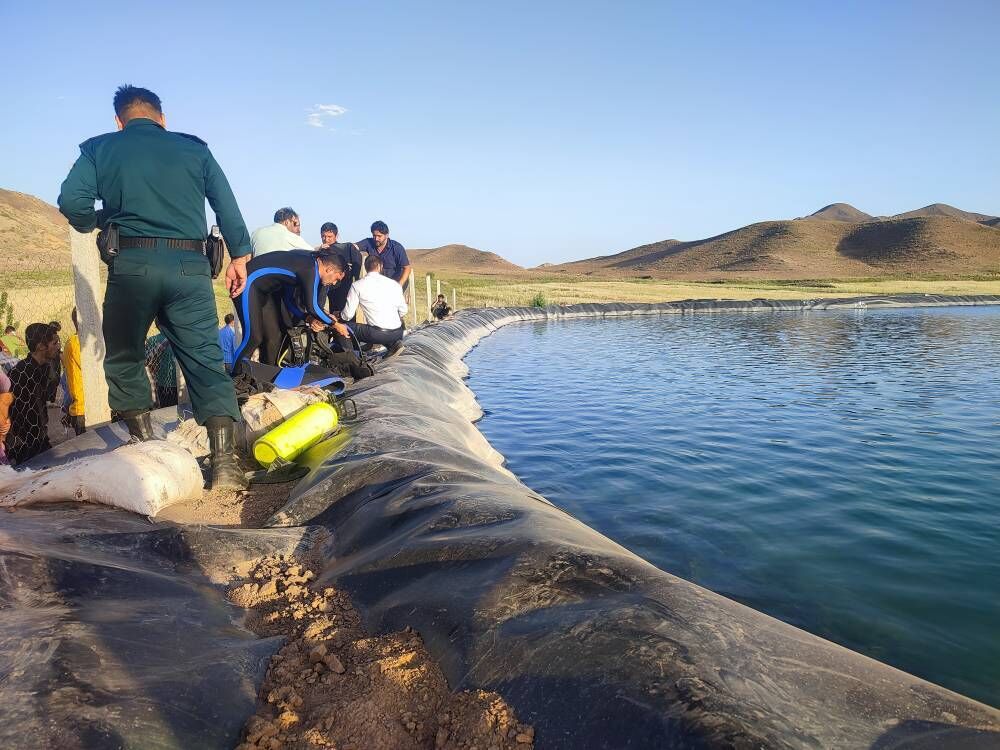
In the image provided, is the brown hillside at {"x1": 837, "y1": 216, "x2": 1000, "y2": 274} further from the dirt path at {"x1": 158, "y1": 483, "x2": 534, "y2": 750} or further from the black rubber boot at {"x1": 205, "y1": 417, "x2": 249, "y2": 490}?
the dirt path at {"x1": 158, "y1": 483, "x2": 534, "y2": 750}

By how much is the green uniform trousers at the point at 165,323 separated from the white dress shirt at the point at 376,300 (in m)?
4.49

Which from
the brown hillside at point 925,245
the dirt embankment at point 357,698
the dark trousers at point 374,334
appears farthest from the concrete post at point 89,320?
the brown hillside at point 925,245

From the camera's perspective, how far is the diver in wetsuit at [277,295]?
237 inches

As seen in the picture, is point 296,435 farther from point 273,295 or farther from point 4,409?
point 273,295

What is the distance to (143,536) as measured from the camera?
2789 mm

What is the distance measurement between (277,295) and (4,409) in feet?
8.00

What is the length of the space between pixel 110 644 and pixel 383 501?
4.98 feet

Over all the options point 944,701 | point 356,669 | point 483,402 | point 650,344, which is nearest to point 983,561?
point 944,701

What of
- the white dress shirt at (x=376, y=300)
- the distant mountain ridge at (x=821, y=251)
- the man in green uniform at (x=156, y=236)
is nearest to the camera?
the man in green uniform at (x=156, y=236)

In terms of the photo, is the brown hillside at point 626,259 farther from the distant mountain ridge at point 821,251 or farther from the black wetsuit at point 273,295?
the black wetsuit at point 273,295

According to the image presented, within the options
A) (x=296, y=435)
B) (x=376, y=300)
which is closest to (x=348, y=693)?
(x=296, y=435)

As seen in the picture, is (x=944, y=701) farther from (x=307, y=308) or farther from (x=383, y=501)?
(x=307, y=308)

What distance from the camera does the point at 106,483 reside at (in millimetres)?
3367

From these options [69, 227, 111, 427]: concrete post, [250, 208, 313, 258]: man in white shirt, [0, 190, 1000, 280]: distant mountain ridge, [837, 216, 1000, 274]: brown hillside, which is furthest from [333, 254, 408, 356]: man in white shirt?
[837, 216, 1000, 274]: brown hillside
